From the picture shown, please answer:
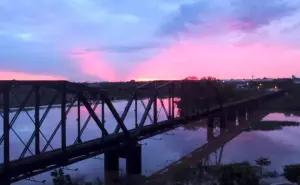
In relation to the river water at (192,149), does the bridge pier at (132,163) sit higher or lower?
higher

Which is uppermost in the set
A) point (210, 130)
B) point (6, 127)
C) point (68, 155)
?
point (6, 127)

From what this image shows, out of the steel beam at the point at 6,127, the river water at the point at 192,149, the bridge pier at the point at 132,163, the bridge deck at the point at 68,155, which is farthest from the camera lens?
the river water at the point at 192,149

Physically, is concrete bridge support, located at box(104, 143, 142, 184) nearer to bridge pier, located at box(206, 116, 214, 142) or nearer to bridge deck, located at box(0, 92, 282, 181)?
bridge deck, located at box(0, 92, 282, 181)

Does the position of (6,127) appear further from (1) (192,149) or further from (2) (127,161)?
(1) (192,149)

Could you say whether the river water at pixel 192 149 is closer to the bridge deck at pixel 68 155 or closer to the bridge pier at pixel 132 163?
the bridge pier at pixel 132 163

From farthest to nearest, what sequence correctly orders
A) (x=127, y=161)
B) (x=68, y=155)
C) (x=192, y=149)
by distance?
(x=192, y=149)
(x=127, y=161)
(x=68, y=155)

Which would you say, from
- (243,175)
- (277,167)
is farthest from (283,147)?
(243,175)

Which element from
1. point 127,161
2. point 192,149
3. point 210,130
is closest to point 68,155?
point 127,161

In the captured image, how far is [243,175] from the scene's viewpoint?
562 inches

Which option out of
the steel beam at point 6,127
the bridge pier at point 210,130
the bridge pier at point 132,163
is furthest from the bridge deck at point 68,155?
the bridge pier at point 210,130

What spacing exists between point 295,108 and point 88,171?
80715 millimetres

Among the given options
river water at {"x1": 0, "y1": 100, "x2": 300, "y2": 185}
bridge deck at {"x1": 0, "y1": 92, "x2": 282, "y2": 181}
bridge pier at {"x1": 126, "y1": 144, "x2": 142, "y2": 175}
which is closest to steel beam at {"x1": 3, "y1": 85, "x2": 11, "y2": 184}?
bridge deck at {"x1": 0, "y1": 92, "x2": 282, "y2": 181}

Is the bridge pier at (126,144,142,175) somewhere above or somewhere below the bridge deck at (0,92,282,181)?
below

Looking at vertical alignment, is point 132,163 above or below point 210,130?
above
